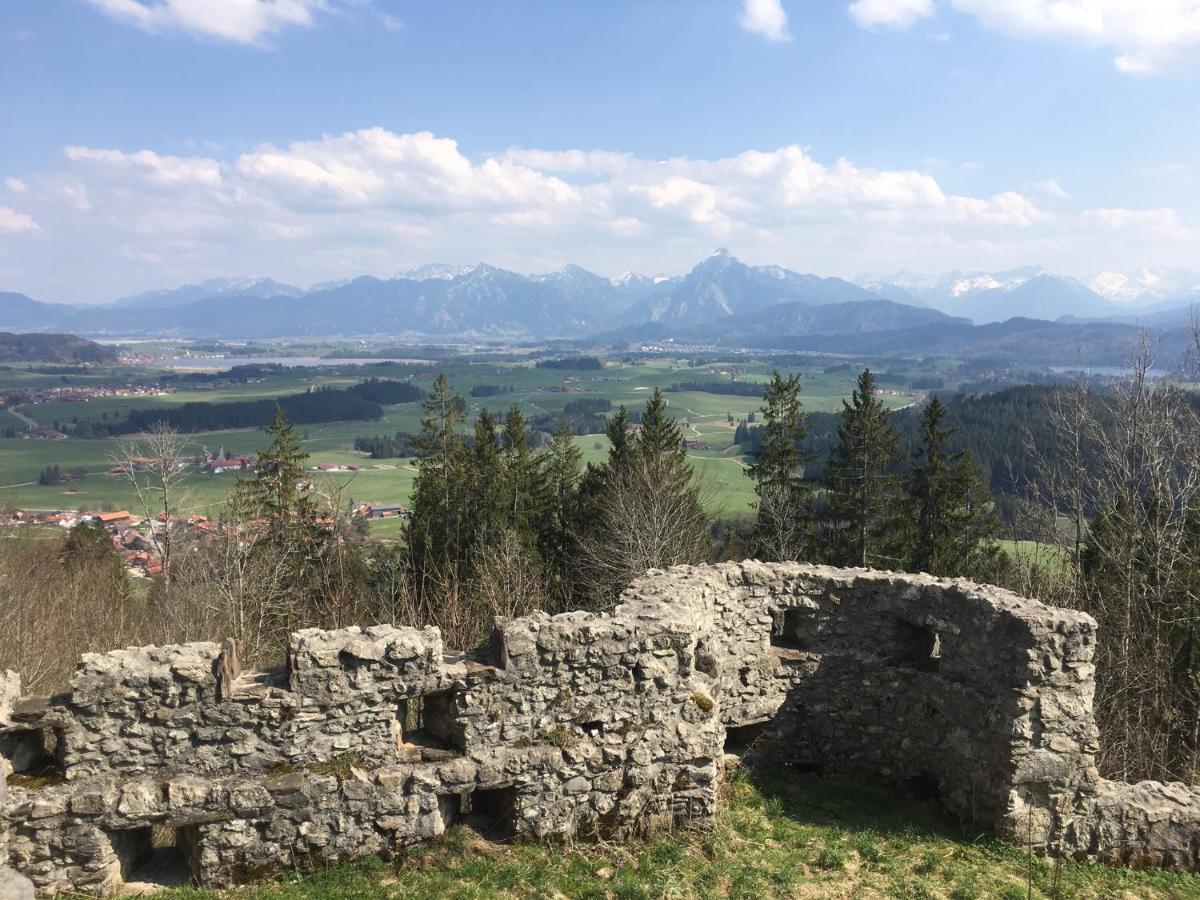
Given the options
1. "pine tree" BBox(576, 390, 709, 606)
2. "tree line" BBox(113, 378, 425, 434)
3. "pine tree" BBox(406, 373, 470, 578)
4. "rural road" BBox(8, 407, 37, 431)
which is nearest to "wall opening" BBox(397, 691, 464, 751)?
"pine tree" BBox(576, 390, 709, 606)

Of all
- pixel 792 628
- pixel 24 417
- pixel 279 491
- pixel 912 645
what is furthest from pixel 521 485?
pixel 24 417

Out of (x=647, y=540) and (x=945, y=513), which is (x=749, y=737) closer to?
(x=647, y=540)

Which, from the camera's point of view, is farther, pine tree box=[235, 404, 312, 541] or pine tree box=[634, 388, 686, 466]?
pine tree box=[634, 388, 686, 466]

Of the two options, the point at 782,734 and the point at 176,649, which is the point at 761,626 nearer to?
the point at 782,734

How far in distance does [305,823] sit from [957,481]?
31.1 metres

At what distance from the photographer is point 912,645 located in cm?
1347

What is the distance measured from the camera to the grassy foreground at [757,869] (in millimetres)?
9141

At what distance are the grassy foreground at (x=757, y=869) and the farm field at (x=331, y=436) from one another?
1804 cm

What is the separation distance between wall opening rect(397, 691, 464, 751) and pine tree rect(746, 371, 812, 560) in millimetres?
24248

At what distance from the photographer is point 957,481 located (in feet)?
108

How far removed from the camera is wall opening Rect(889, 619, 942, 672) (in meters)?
13.2

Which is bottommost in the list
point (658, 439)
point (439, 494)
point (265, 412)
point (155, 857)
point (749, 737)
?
point (265, 412)

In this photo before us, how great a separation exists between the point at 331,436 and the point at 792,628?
344 feet

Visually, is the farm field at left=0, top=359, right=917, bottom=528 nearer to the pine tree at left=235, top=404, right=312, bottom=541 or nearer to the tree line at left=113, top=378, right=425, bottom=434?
the pine tree at left=235, top=404, right=312, bottom=541
